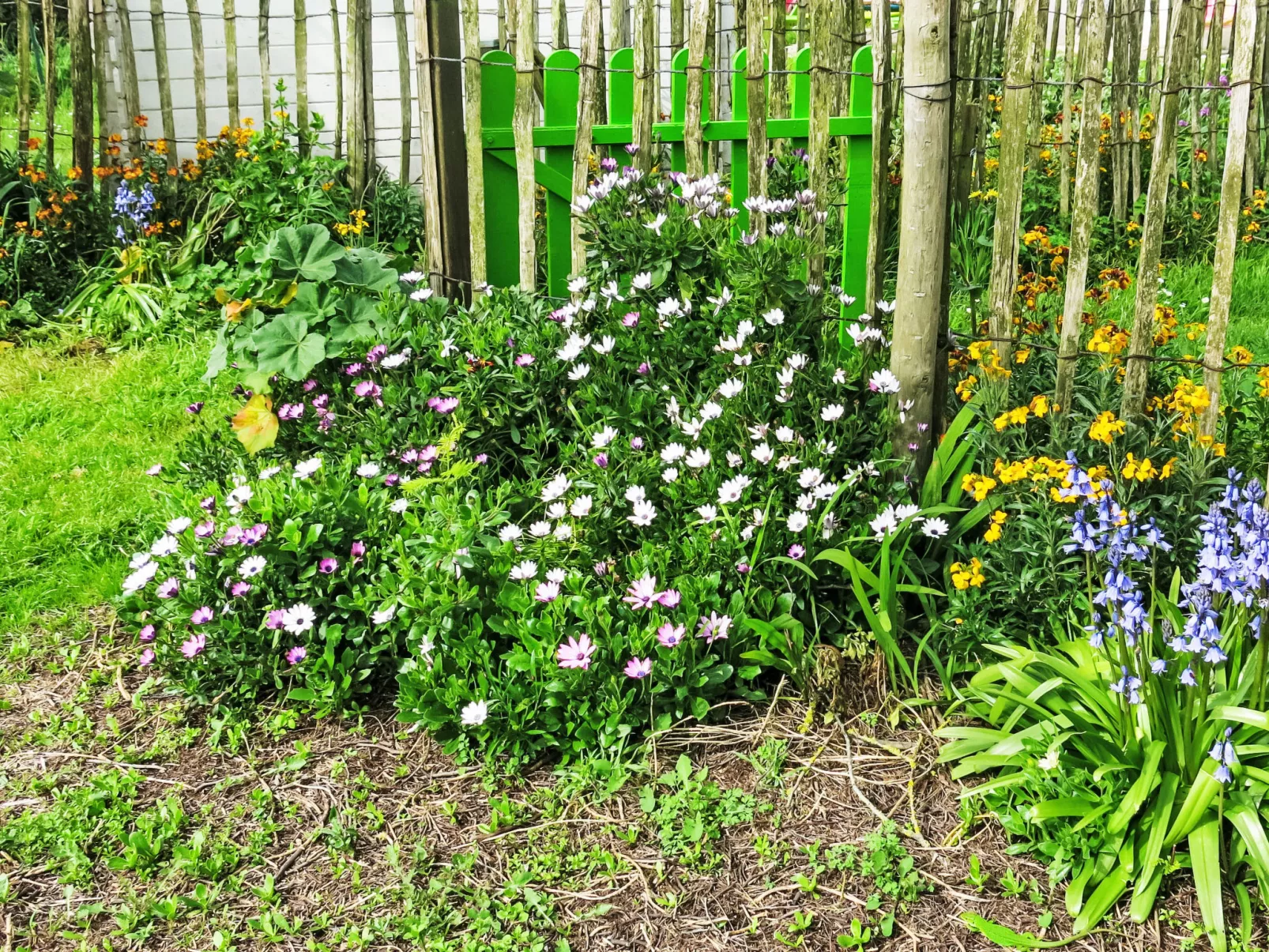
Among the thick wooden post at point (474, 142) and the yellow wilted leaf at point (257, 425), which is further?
the thick wooden post at point (474, 142)

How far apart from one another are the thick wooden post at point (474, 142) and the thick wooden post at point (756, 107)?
0.62m

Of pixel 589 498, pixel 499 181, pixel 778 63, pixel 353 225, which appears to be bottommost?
pixel 589 498

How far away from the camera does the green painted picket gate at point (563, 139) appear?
3.92 metres

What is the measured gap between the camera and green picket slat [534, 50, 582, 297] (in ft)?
13.1

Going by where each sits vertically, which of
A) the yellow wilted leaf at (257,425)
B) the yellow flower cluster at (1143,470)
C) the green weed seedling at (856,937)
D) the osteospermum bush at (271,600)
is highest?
the yellow flower cluster at (1143,470)

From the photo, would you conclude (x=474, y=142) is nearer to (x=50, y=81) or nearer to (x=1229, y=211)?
(x=1229, y=211)

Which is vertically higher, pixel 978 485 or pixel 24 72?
pixel 24 72

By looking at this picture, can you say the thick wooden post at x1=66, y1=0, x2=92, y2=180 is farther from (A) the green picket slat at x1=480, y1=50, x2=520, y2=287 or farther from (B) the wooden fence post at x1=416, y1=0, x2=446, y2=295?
(A) the green picket slat at x1=480, y1=50, x2=520, y2=287

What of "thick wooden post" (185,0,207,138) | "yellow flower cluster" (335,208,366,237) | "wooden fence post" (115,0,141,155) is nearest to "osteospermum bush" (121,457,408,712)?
"yellow flower cluster" (335,208,366,237)

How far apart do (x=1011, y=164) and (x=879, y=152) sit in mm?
374

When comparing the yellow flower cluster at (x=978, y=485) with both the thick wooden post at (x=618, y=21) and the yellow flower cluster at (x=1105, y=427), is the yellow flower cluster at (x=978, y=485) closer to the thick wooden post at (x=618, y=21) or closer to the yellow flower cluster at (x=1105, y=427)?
the yellow flower cluster at (x=1105, y=427)

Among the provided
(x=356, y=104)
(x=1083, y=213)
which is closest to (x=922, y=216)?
(x=1083, y=213)

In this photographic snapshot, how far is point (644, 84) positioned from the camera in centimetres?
375

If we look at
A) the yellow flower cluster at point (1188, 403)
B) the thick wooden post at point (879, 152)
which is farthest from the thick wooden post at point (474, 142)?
the yellow flower cluster at point (1188, 403)
